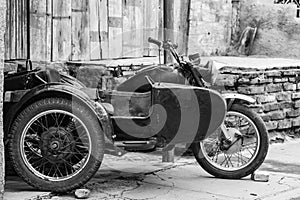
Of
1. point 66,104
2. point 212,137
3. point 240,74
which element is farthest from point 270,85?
point 66,104

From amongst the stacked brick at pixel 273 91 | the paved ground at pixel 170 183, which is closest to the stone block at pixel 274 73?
the stacked brick at pixel 273 91

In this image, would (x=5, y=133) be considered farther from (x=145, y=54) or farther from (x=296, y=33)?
(x=296, y=33)

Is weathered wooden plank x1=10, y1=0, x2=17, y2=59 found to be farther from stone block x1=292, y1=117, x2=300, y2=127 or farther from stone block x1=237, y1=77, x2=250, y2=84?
stone block x1=292, y1=117, x2=300, y2=127

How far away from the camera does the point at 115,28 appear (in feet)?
25.2

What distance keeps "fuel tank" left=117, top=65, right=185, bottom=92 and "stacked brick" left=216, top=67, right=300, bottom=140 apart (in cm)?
151

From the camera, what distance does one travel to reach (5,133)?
586cm

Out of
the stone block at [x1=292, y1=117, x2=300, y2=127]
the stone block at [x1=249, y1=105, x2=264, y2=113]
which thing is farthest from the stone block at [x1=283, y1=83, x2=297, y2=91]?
the stone block at [x1=249, y1=105, x2=264, y2=113]

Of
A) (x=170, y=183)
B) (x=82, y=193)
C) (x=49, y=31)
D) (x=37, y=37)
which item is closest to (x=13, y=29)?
(x=37, y=37)

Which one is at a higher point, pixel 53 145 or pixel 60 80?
pixel 60 80

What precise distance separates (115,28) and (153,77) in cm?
145

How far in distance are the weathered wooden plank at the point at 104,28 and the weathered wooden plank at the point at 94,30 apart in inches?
1.5

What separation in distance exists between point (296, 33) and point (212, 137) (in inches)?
158

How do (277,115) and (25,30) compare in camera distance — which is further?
(277,115)

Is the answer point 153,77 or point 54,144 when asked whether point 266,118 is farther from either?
point 54,144
